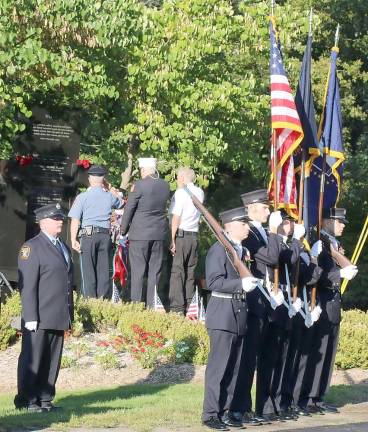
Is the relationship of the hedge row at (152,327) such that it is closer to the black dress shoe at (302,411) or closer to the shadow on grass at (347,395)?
the shadow on grass at (347,395)

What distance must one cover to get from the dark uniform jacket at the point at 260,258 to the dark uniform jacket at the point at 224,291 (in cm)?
32

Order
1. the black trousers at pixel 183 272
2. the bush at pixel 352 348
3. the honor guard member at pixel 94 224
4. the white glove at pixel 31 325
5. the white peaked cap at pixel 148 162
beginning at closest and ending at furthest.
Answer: the white glove at pixel 31 325
the bush at pixel 352 348
the white peaked cap at pixel 148 162
the honor guard member at pixel 94 224
the black trousers at pixel 183 272

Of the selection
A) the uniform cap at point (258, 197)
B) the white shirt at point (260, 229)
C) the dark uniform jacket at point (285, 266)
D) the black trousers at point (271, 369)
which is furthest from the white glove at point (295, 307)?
the uniform cap at point (258, 197)

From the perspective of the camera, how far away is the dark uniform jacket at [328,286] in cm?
1295

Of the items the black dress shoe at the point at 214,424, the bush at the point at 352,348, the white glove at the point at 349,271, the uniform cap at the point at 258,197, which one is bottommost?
the black dress shoe at the point at 214,424

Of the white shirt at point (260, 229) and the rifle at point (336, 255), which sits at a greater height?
the white shirt at point (260, 229)

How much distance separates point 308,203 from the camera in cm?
1335

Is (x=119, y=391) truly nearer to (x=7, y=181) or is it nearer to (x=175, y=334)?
(x=175, y=334)

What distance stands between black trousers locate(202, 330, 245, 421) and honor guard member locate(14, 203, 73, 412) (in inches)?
60.1

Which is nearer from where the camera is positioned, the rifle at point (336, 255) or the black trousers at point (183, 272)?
the rifle at point (336, 255)

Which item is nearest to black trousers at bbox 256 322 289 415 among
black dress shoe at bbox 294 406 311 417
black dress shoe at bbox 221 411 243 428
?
black dress shoe at bbox 294 406 311 417

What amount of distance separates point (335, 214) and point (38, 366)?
11.5 feet

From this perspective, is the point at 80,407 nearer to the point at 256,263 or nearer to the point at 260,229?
the point at 256,263

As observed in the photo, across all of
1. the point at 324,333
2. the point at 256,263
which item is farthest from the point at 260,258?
the point at 324,333
